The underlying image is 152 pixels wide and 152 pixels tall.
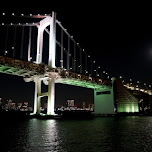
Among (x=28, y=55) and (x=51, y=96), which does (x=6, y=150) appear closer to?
(x=51, y=96)

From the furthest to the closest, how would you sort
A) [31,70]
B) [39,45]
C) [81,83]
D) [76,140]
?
[81,83]
[39,45]
[31,70]
[76,140]

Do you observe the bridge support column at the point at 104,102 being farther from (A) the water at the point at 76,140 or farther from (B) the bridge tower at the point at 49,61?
(A) the water at the point at 76,140

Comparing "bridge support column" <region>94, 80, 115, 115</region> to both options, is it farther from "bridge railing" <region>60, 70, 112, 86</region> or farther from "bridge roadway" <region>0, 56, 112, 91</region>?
"bridge roadway" <region>0, 56, 112, 91</region>

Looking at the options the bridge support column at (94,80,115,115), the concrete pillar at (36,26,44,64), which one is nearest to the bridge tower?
the concrete pillar at (36,26,44,64)

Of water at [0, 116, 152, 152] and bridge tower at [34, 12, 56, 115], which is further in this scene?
bridge tower at [34, 12, 56, 115]

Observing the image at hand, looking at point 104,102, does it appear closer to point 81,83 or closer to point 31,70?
point 81,83

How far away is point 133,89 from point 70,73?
2277 cm

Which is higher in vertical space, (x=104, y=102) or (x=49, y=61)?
(x=49, y=61)

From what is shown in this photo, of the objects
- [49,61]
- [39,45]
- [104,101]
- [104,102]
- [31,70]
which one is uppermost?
[39,45]

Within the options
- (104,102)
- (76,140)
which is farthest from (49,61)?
(104,102)

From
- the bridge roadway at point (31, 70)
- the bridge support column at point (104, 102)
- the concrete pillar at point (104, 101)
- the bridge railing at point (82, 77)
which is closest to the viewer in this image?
the bridge roadway at point (31, 70)

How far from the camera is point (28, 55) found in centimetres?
3105

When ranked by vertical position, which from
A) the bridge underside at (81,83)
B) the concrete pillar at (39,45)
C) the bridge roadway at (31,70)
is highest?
the concrete pillar at (39,45)

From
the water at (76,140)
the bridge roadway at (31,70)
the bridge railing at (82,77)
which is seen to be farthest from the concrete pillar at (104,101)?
the water at (76,140)
